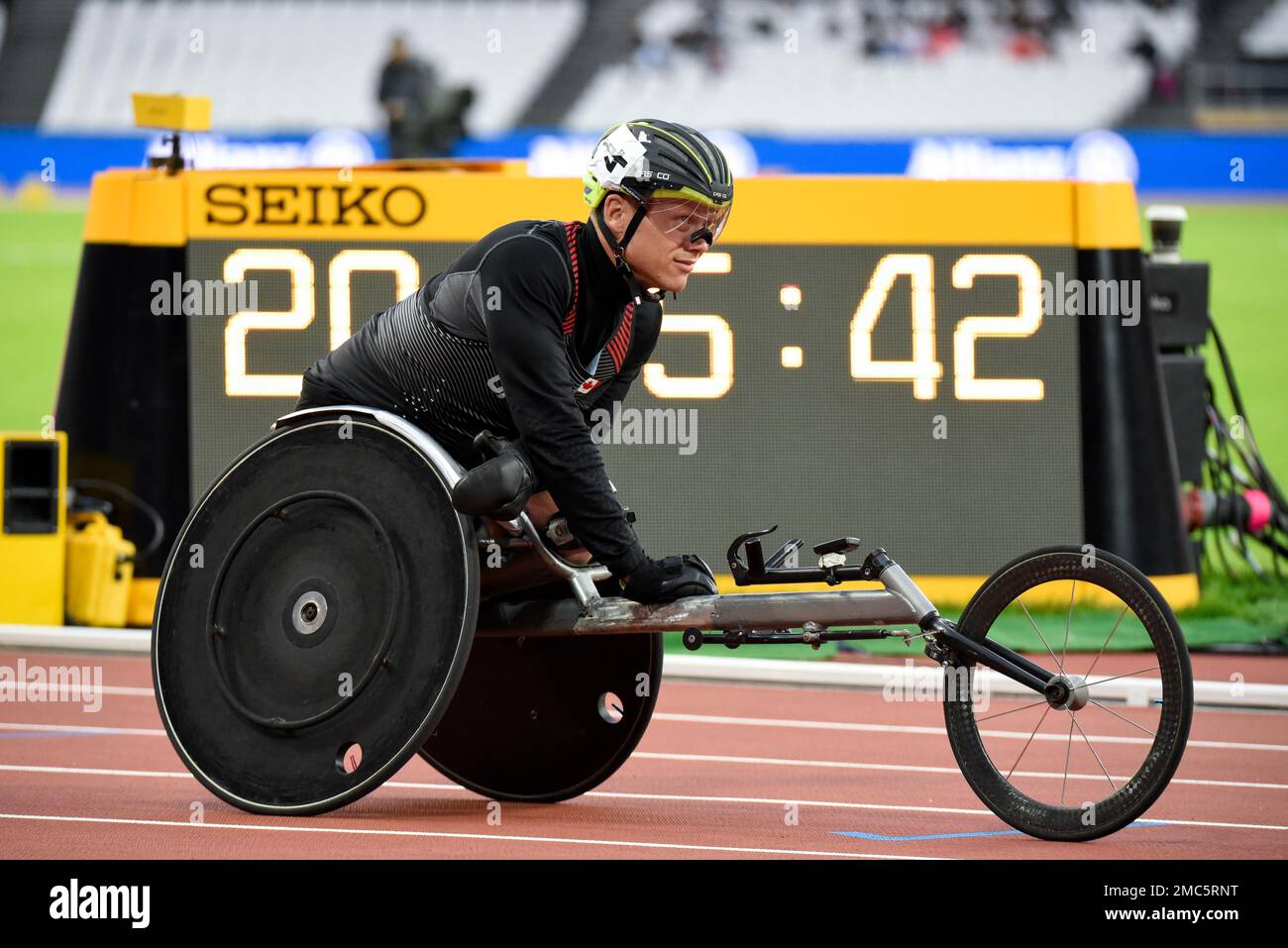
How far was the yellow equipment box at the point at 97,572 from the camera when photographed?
346 inches

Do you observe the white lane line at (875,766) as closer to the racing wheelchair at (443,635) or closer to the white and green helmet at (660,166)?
the racing wheelchair at (443,635)

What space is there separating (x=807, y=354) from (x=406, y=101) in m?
17.1

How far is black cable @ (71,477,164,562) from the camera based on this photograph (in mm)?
8703

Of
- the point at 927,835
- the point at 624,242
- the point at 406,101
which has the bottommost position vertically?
the point at 927,835

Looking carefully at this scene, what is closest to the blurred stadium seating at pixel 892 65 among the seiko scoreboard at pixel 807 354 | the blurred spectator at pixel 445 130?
the blurred spectator at pixel 445 130

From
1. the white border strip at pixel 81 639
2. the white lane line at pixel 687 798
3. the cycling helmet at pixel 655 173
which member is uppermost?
the cycling helmet at pixel 655 173

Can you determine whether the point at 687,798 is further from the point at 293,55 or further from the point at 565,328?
the point at 293,55

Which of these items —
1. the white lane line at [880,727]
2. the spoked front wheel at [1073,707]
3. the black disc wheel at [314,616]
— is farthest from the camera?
the white lane line at [880,727]

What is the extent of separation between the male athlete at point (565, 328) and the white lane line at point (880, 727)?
223 centimetres

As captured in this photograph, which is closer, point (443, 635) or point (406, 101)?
point (443, 635)

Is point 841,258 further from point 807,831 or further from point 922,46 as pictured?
point 922,46

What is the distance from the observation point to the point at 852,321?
8.66 metres

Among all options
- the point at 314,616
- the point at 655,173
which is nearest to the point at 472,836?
the point at 314,616

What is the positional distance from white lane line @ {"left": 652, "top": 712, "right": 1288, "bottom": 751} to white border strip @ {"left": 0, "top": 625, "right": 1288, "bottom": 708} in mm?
339
